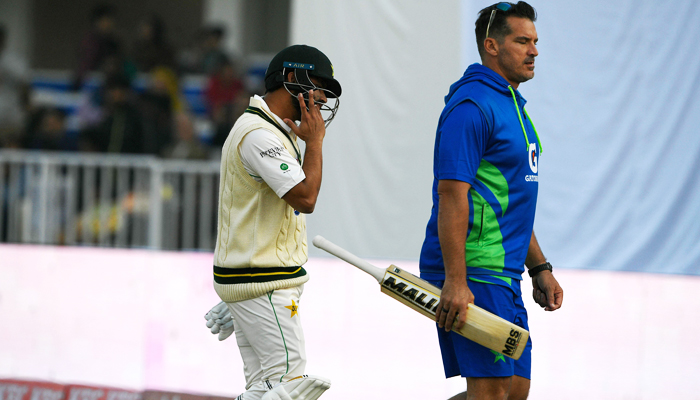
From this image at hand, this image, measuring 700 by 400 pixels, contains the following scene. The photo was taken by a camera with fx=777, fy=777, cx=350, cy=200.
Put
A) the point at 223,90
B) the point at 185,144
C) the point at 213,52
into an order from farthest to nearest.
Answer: the point at 213,52, the point at 223,90, the point at 185,144

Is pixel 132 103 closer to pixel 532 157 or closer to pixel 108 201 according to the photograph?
pixel 108 201

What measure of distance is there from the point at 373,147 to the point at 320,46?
0.83 meters

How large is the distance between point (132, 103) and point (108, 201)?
161cm

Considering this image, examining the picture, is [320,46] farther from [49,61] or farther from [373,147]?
[49,61]

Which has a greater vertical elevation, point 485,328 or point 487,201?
point 487,201

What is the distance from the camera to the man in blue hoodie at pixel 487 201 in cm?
293

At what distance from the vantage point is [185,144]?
846cm

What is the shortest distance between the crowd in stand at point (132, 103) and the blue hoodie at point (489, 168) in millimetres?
5611

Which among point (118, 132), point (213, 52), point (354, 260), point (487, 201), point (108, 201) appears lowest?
point (108, 201)

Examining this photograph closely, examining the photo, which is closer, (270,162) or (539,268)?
(270,162)

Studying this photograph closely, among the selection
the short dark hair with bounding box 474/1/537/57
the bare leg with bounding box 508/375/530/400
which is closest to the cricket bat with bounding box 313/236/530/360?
the bare leg with bounding box 508/375/530/400

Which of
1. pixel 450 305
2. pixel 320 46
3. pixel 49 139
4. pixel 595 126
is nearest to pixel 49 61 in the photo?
pixel 49 139

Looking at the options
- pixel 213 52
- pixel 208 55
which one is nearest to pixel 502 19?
pixel 213 52

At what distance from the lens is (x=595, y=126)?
519 centimetres
